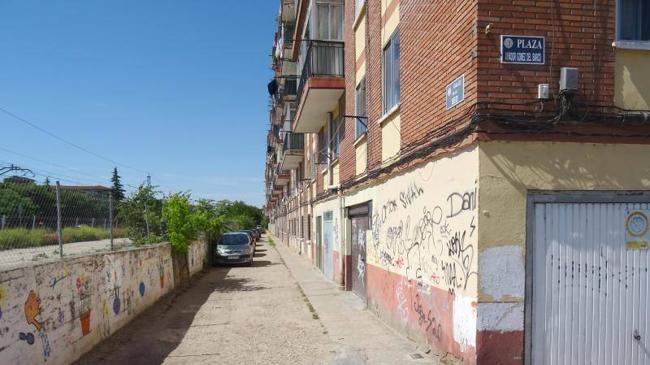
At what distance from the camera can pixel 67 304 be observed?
7.00 m

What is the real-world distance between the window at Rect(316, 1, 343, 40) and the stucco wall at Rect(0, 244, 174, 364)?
28.9 feet

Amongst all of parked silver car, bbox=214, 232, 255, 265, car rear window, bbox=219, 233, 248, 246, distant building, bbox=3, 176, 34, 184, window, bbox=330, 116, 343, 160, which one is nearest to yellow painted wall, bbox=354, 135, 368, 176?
window, bbox=330, 116, 343, 160

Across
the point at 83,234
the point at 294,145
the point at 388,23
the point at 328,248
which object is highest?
the point at 388,23

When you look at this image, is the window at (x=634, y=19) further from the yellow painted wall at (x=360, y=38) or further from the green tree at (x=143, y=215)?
the green tree at (x=143, y=215)

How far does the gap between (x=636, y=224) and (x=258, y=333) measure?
19.7 feet

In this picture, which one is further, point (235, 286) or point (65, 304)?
point (235, 286)

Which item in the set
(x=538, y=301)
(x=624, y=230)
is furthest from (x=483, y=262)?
(x=624, y=230)

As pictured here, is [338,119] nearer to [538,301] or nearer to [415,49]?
[415,49]

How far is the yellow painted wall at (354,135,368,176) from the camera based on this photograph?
11.5 metres

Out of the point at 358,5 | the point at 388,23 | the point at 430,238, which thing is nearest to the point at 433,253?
the point at 430,238

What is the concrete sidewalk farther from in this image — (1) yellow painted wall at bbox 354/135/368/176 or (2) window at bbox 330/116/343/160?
(2) window at bbox 330/116/343/160

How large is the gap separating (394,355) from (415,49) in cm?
444

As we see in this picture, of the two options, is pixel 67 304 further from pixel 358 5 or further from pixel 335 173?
pixel 335 173

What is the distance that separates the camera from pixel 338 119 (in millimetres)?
16016
